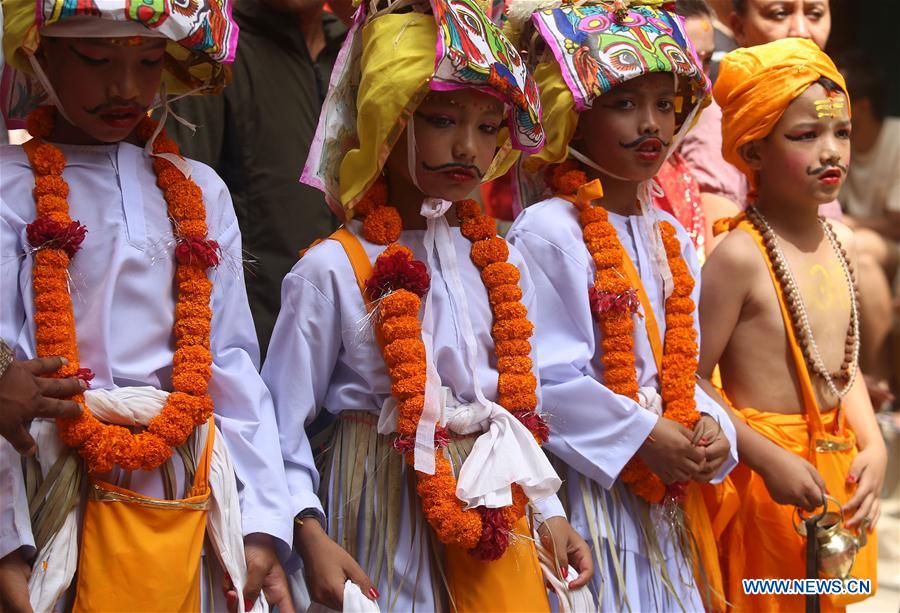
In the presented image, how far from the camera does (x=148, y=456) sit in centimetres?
227

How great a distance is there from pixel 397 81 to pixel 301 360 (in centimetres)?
66

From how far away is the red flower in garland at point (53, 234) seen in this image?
7.46ft

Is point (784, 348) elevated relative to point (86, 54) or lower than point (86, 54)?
lower

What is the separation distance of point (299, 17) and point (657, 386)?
1633mm

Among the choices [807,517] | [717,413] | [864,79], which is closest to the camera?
[717,413]

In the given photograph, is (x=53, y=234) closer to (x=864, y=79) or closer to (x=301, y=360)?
(x=301, y=360)

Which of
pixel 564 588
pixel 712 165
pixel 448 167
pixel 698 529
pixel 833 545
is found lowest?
pixel 833 545

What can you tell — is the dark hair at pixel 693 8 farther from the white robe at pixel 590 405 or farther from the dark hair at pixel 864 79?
the dark hair at pixel 864 79

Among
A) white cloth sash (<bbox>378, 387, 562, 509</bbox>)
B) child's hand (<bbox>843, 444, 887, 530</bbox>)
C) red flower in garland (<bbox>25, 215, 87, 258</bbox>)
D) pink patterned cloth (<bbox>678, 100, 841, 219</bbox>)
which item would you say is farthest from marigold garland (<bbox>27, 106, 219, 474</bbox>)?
pink patterned cloth (<bbox>678, 100, 841, 219</bbox>)

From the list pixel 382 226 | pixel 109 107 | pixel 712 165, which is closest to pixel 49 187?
pixel 109 107

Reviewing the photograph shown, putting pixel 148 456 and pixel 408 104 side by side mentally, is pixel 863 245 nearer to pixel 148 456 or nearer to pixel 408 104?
pixel 408 104

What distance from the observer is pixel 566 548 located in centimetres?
275

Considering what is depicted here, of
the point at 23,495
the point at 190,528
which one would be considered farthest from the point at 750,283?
the point at 23,495

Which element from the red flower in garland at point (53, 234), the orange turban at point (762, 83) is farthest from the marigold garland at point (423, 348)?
the orange turban at point (762, 83)
